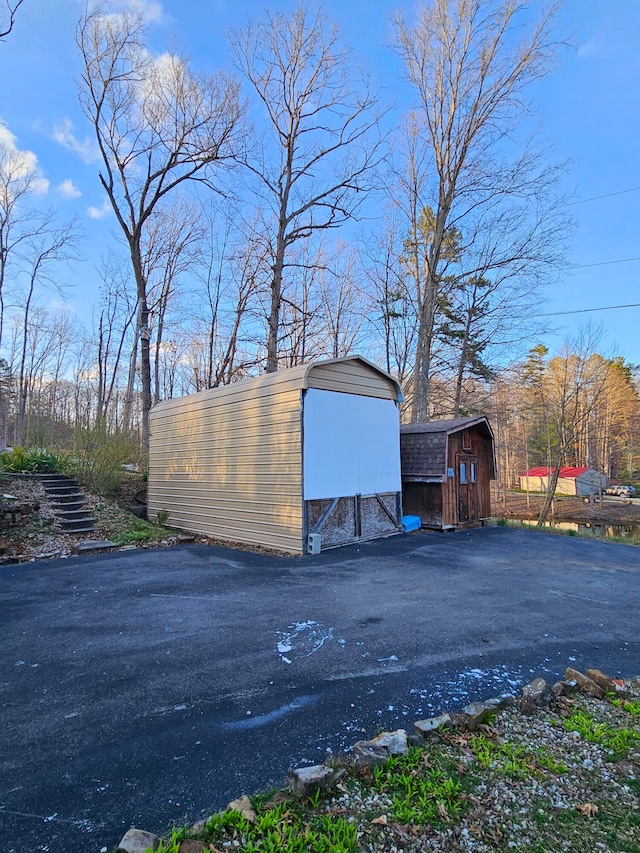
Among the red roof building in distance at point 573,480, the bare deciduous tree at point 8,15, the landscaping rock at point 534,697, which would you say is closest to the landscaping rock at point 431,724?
the landscaping rock at point 534,697

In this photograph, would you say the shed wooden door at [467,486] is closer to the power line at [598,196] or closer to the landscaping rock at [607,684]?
the landscaping rock at [607,684]

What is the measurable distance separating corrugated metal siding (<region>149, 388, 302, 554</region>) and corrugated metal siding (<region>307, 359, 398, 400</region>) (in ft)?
1.59

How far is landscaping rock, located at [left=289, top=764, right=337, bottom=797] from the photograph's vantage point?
1828 mm

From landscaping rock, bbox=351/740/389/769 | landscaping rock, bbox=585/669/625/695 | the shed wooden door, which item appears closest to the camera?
landscaping rock, bbox=351/740/389/769

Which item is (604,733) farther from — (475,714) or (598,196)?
(598,196)

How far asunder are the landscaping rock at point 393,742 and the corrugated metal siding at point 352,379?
5935 mm

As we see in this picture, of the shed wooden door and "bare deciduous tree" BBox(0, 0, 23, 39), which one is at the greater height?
"bare deciduous tree" BBox(0, 0, 23, 39)

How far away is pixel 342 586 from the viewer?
5.55 m

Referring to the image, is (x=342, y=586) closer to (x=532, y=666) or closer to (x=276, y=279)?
(x=532, y=666)

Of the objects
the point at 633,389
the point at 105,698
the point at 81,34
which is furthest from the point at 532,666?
the point at 633,389

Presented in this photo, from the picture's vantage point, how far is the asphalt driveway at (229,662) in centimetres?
200

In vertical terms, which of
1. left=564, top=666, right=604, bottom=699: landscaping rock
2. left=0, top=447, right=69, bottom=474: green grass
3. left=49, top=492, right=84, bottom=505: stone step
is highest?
left=0, top=447, right=69, bottom=474: green grass

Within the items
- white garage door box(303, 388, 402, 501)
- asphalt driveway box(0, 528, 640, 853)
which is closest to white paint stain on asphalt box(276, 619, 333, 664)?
asphalt driveway box(0, 528, 640, 853)

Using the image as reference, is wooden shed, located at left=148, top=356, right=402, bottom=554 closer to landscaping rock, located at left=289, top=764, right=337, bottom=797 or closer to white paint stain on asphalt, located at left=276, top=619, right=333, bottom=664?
white paint stain on asphalt, located at left=276, top=619, right=333, bottom=664
